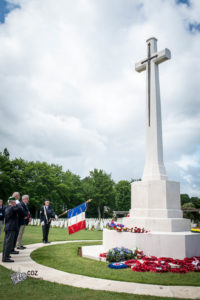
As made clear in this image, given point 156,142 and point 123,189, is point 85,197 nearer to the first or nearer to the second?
point 123,189

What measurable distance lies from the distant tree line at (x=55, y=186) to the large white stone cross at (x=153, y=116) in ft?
61.2

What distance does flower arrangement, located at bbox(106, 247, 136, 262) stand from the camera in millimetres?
6426

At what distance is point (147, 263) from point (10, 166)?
3281cm

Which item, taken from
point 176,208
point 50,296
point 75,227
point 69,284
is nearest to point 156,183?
point 176,208

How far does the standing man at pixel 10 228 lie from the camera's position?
20.9 ft

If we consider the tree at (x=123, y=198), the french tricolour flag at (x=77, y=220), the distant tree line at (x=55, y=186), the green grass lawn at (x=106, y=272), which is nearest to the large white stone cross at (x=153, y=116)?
the french tricolour flag at (x=77, y=220)

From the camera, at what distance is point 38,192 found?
35344 millimetres

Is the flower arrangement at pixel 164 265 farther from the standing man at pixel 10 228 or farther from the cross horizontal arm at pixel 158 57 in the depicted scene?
the cross horizontal arm at pixel 158 57

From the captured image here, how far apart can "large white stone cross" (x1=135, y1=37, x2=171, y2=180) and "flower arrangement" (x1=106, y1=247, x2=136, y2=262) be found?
2687 mm

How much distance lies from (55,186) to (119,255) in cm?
3267

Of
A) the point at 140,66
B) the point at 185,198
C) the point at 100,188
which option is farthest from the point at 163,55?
the point at 185,198

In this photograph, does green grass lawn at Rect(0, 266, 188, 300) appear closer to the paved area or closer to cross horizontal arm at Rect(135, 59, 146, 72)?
the paved area

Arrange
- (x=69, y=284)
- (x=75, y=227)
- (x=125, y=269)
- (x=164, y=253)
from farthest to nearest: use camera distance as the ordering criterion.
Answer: (x=75, y=227) → (x=164, y=253) → (x=125, y=269) → (x=69, y=284)

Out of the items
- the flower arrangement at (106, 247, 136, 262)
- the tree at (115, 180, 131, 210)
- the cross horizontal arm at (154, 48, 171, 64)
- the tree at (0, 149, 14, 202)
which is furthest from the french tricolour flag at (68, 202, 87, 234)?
the tree at (115, 180, 131, 210)
